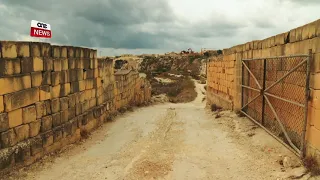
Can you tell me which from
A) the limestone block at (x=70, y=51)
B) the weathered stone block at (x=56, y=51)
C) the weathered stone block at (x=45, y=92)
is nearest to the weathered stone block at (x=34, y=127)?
the weathered stone block at (x=45, y=92)

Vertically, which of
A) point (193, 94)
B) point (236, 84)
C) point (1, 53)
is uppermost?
point (1, 53)

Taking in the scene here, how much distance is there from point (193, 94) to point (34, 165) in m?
25.0

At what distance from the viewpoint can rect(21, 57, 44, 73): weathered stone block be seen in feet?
21.1

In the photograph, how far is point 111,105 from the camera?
12656 mm

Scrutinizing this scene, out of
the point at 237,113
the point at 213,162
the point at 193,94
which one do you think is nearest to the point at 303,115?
the point at 213,162

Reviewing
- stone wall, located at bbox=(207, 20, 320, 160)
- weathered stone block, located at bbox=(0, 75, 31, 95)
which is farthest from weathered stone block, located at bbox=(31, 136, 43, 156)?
stone wall, located at bbox=(207, 20, 320, 160)

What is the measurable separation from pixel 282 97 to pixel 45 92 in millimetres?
5758

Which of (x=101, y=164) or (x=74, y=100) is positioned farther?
(x=74, y=100)

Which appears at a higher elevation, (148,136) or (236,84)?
(236,84)

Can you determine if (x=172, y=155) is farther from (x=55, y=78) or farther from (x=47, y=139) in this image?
(x=55, y=78)

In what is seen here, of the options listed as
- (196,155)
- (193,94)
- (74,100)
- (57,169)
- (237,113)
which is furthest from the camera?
(193,94)

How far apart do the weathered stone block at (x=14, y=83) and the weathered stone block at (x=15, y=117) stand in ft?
1.42

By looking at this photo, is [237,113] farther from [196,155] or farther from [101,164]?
[101,164]

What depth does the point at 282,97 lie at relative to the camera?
7.39m
